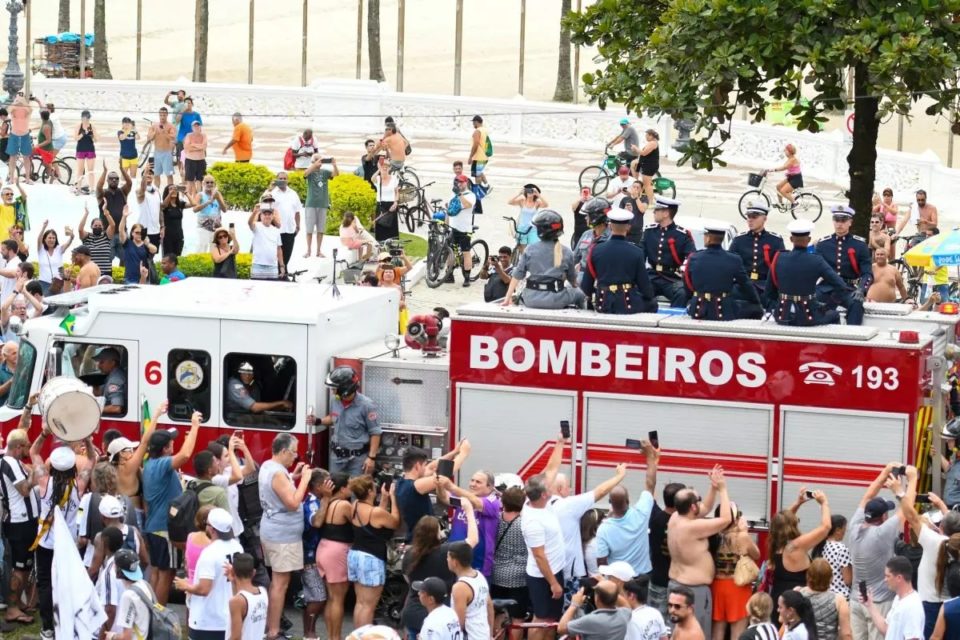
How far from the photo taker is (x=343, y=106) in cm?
4503

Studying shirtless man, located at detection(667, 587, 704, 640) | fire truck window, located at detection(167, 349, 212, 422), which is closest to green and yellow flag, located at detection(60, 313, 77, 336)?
fire truck window, located at detection(167, 349, 212, 422)

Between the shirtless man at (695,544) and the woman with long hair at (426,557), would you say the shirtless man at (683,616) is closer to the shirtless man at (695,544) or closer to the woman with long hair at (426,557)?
the shirtless man at (695,544)

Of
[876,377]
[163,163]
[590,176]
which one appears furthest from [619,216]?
[590,176]

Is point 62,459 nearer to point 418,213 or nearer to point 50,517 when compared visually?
point 50,517

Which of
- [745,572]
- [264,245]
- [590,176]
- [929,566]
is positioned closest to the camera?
[929,566]

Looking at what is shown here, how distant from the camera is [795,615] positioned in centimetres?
1053

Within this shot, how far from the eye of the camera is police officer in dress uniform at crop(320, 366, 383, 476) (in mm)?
13570

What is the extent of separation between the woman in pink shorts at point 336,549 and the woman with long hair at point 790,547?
10.1 ft

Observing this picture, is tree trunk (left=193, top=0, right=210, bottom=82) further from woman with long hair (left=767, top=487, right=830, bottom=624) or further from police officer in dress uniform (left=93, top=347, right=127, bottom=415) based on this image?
woman with long hair (left=767, top=487, right=830, bottom=624)

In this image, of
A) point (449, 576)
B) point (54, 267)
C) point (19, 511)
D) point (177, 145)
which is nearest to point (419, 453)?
point (449, 576)

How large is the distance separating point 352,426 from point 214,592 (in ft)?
7.54

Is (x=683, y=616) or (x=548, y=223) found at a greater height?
(x=548, y=223)

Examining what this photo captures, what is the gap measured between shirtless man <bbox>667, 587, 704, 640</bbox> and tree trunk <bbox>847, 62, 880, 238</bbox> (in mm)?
9705

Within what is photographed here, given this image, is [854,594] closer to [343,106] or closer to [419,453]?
[419,453]
